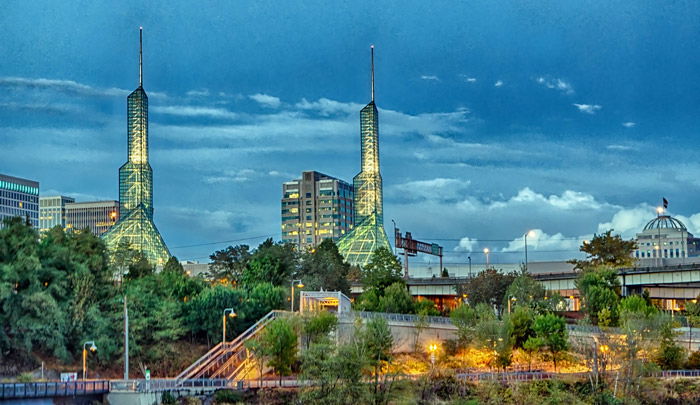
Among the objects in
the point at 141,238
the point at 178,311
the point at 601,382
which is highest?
the point at 141,238

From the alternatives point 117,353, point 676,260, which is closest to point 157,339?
point 117,353

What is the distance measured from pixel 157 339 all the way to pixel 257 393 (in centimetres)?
1464

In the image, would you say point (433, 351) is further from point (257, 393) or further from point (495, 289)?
point (495, 289)

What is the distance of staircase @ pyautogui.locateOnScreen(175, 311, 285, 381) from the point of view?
6706cm

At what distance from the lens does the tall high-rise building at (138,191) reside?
598 feet

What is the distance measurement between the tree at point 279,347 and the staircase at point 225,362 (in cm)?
230

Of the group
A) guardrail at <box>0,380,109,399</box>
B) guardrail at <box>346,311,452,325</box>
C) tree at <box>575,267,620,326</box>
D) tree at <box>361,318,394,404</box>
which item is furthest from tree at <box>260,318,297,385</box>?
tree at <box>575,267,620,326</box>

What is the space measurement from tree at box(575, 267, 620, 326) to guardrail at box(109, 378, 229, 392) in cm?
4135

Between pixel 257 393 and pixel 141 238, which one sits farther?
pixel 141 238

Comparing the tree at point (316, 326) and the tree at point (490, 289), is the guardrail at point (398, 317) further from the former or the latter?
the tree at point (490, 289)

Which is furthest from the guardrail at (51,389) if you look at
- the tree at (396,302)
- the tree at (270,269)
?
the tree at (396,302)

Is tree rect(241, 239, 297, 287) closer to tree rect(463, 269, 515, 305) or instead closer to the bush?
tree rect(463, 269, 515, 305)

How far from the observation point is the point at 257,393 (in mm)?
62531

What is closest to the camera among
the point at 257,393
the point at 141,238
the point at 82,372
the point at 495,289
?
the point at 257,393
